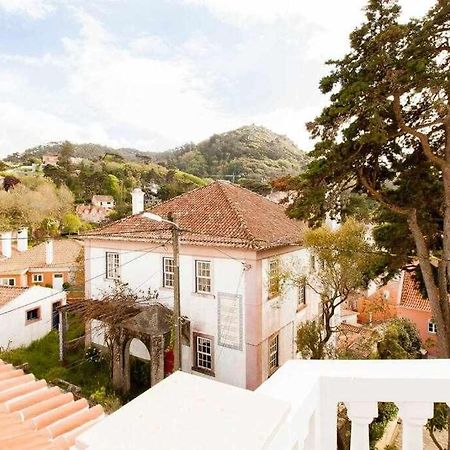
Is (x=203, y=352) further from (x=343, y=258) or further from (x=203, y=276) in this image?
(x=343, y=258)

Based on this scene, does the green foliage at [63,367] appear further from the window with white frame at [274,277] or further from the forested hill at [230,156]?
the forested hill at [230,156]

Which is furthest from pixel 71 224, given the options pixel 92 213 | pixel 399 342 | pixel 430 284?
pixel 430 284

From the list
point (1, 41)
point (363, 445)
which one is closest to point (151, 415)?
point (363, 445)

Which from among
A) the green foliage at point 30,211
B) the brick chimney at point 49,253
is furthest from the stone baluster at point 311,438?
the green foliage at point 30,211

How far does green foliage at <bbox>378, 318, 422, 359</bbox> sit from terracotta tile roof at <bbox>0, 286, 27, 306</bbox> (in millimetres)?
20899

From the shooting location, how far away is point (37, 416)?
3.86 meters

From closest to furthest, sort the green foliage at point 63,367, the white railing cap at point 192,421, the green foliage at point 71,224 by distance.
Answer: the white railing cap at point 192,421
the green foliage at point 63,367
the green foliage at point 71,224

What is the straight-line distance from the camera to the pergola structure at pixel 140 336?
48.9 ft

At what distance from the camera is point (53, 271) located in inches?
1264

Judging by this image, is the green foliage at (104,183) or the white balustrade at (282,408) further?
the green foliage at (104,183)

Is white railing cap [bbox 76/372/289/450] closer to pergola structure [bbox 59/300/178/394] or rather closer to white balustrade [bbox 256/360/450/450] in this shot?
white balustrade [bbox 256/360/450/450]

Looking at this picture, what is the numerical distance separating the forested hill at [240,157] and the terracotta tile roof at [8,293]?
69.5 meters

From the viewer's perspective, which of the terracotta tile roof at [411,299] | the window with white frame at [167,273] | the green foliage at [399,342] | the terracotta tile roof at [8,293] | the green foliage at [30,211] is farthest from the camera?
the green foliage at [30,211]

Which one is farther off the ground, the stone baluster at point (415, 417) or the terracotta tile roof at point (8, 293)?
the stone baluster at point (415, 417)
